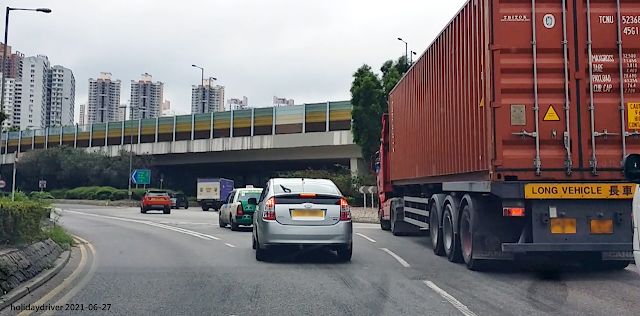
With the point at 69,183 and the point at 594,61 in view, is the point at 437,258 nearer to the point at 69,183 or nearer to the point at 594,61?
the point at 594,61

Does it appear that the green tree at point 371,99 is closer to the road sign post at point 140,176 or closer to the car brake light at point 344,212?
the car brake light at point 344,212

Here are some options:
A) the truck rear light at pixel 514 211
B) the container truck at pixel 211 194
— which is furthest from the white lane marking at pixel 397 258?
the container truck at pixel 211 194

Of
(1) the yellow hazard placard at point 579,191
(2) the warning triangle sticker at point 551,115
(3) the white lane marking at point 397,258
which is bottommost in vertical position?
(3) the white lane marking at point 397,258

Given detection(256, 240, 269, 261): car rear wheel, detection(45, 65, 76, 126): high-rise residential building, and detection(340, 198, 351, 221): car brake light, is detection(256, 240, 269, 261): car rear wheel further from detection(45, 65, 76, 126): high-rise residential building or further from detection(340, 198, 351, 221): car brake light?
detection(45, 65, 76, 126): high-rise residential building

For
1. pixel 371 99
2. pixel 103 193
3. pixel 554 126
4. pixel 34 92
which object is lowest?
pixel 103 193

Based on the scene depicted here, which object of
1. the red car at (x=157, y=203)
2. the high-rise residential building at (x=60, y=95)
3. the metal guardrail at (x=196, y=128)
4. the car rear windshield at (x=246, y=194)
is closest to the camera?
the car rear windshield at (x=246, y=194)

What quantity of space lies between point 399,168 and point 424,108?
3201mm

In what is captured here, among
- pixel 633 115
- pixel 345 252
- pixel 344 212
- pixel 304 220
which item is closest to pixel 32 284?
pixel 304 220

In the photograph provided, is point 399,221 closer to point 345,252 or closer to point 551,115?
point 345,252

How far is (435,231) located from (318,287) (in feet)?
14.9

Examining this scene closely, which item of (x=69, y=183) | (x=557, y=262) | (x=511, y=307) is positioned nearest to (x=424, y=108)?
(x=557, y=262)

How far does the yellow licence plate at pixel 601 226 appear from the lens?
352 inches

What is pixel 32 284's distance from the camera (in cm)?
824

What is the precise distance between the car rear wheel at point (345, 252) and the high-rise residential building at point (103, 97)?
289 ft
